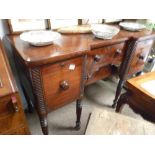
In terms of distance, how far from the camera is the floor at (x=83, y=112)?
1.33 m

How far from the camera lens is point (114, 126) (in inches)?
27.7

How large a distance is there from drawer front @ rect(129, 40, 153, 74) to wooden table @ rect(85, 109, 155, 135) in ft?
2.32

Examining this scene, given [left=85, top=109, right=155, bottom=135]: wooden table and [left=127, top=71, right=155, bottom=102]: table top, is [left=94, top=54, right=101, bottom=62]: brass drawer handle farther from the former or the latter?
[left=85, top=109, right=155, bottom=135]: wooden table

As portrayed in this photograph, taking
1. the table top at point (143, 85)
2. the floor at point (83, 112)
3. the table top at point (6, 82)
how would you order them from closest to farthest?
the table top at point (6, 82) → the table top at point (143, 85) → the floor at point (83, 112)

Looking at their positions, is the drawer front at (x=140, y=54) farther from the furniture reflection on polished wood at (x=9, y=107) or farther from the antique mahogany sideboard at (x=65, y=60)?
the furniture reflection on polished wood at (x=9, y=107)

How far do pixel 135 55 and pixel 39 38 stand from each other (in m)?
0.84

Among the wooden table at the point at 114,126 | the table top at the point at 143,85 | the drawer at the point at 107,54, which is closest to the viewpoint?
the wooden table at the point at 114,126

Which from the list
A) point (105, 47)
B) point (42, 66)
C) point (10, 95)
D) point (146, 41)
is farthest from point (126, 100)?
point (10, 95)

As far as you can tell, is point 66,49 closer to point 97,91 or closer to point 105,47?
point 105,47

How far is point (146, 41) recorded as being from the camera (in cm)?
125

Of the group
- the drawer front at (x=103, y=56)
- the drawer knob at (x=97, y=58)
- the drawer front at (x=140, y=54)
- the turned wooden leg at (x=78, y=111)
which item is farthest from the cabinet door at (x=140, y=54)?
the turned wooden leg at (x=78, y=111)

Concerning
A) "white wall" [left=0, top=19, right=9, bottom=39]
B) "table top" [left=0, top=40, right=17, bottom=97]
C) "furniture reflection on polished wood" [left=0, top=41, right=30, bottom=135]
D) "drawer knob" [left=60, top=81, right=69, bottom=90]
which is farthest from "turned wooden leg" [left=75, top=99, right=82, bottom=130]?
"white wall" [left=0, top=19, right=9, bottom=39]

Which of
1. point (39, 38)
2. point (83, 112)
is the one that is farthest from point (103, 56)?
point (83, 112)
